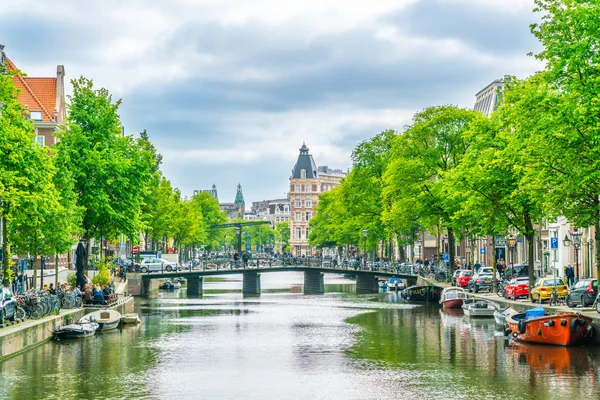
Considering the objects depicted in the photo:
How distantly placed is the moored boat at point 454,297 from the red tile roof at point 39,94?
1735 inches

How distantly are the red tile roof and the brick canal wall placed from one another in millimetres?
45056

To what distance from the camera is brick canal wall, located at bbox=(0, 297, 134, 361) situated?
39.3 m

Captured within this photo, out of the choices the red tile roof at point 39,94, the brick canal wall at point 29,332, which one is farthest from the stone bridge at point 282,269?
the brick canal wall at point 29,332

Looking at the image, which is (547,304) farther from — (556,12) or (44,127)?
(44,127)

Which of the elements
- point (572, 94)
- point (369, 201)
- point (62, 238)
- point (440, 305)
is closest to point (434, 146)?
point (440, 305)

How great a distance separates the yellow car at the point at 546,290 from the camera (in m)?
55.9

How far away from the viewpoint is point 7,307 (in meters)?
42.8

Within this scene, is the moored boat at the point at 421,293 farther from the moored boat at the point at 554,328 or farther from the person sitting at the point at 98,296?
the moored boat at the point at 554,328

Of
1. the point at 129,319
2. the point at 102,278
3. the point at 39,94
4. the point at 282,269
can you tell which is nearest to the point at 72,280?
the point at 102,278

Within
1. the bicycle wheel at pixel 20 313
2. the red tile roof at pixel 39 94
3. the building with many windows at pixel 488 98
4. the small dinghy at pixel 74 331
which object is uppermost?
the building with many windows at pixel 488 98

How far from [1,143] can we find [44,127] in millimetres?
52759

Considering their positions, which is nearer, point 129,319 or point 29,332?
point 29,332

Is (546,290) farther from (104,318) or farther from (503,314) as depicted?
(104,318)

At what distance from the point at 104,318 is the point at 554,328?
83.0 ft
